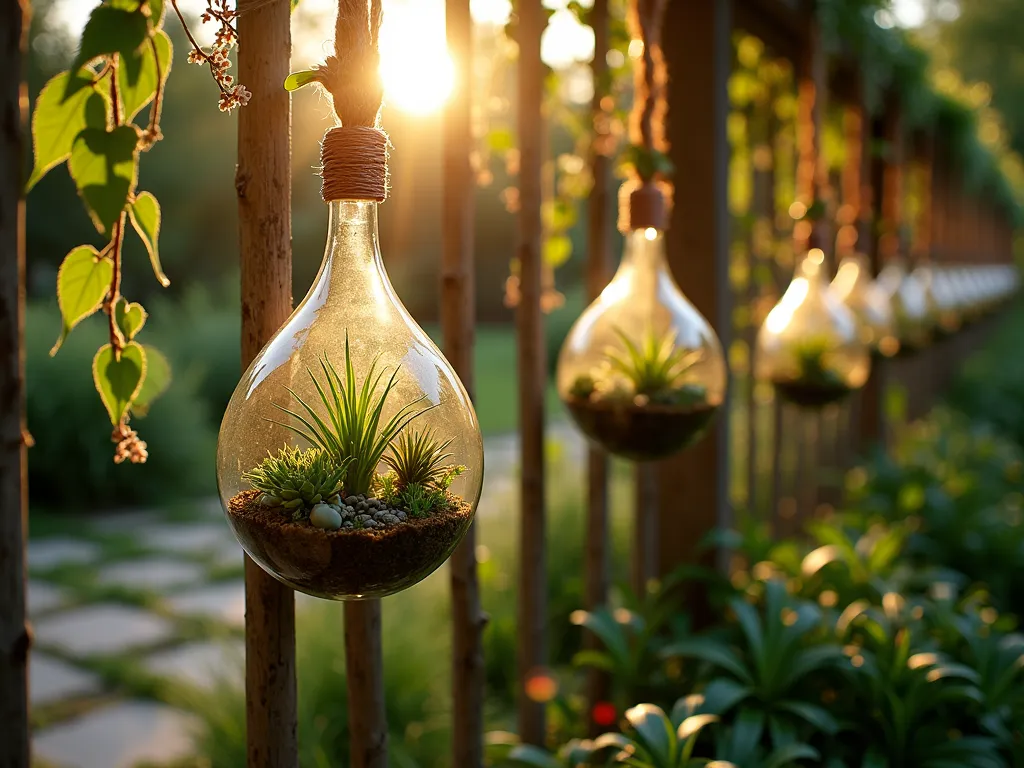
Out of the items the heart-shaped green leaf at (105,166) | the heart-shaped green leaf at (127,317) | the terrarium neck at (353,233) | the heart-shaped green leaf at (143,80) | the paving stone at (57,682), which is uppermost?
the heart-shaped green leaf at (143,80)

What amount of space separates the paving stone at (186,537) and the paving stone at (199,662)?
1285mm

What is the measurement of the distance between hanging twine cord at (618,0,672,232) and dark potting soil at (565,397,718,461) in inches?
11.5

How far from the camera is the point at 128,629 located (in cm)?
313

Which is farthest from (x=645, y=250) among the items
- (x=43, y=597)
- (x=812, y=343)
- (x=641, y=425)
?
(x=43, y=597)

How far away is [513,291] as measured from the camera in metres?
1.79

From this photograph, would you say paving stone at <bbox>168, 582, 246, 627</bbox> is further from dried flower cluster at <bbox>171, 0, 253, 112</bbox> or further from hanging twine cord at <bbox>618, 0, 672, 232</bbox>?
dried flower cluster at <bbox>171, 0, 253, 112</bbox>

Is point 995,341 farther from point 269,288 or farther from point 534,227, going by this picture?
point 269,288

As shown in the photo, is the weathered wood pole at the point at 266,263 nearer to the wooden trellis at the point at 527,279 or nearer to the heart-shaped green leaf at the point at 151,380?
the wooden trellis at the point at 527,279

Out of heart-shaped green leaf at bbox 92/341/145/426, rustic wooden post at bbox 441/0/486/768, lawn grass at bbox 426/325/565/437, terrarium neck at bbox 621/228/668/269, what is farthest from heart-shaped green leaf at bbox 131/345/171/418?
lawn grass at bbox 426/325/565/437

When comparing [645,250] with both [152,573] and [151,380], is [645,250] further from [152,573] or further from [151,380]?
[152,573]

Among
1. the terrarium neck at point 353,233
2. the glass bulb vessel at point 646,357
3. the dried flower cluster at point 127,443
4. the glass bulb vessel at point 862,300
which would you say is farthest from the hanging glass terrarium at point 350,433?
the glass bulb vessel at point 862,300

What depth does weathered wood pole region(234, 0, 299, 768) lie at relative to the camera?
0.98 meters

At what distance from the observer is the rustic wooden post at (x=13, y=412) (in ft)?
3.12

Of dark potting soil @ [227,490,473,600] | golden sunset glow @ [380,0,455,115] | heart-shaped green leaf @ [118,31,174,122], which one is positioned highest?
golden sunset glow @ [380,0,455,115]
